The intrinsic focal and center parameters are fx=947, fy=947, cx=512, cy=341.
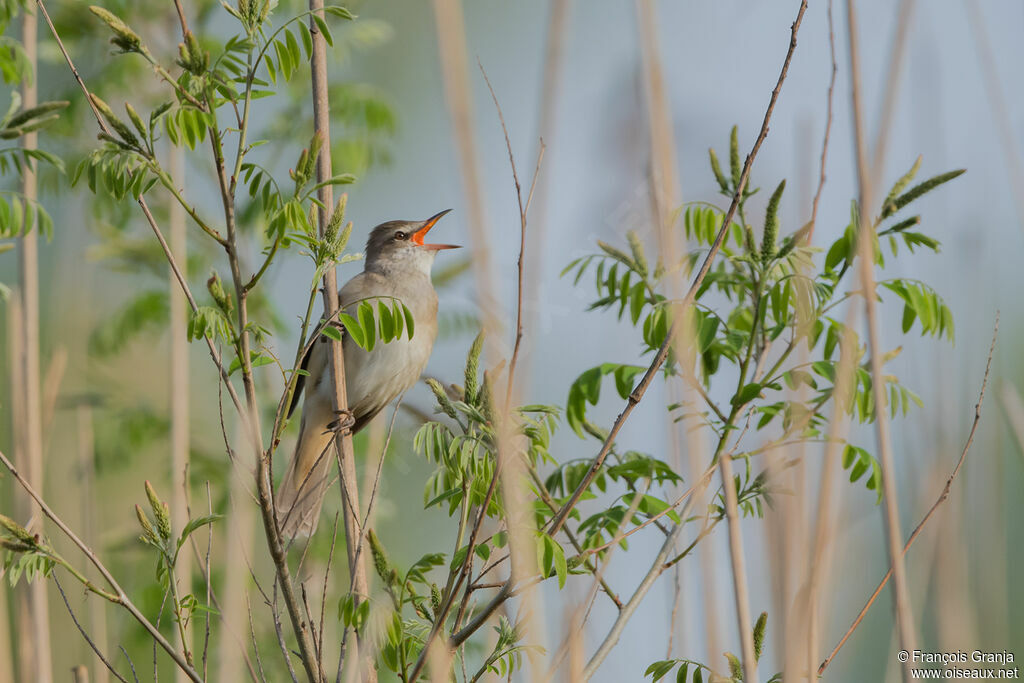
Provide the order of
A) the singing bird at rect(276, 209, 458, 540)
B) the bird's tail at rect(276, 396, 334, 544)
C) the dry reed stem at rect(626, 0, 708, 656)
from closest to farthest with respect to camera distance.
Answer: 1. the dry reed stem at rect(626, 0, 708, 656)
2. the bird's tail at rect(276, 396, 334, 544)
3. the singing bird at rect(276, 209, 458, 540)

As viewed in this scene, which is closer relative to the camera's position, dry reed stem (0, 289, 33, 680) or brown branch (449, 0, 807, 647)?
brown branch (449, 0, 807, 647)

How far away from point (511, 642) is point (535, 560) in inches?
9.3

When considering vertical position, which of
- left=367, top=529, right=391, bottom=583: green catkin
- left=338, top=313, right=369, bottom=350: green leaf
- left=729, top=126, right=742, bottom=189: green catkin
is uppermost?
left=729, top=126, right=742, bottom=189: green catkin

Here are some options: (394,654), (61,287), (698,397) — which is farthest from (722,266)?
(61,287)

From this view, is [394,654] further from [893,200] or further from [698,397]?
[893,200]

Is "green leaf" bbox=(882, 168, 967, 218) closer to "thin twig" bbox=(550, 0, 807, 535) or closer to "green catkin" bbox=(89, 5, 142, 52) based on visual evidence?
"thin twig" bbox=(550, 0, 807, 535)

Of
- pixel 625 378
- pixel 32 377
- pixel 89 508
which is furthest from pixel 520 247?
pixel 89 508

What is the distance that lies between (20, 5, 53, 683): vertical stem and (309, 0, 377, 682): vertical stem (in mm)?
686

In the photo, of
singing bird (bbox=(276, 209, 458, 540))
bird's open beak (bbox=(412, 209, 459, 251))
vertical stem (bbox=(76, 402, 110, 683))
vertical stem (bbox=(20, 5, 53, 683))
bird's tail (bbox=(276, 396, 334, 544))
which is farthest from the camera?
bird's open beak (bbox=(412, 209, 459, 251))

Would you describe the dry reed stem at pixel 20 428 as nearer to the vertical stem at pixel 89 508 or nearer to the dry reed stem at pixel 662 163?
the vertical stem at pixel 89 508

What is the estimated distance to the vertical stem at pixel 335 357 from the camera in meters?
1.65

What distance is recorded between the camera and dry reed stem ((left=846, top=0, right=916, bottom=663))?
141 centimetres

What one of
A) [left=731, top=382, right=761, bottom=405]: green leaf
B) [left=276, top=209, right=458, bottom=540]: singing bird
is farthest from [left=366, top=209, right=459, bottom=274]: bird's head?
[left=731, top=382, right=761, bottom=405]: green leaf

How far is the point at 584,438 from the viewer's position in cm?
202
